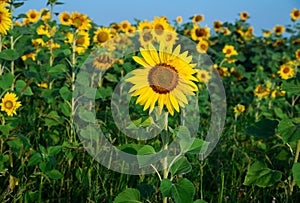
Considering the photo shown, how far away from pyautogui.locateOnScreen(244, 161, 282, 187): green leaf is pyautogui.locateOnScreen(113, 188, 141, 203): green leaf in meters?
0.54

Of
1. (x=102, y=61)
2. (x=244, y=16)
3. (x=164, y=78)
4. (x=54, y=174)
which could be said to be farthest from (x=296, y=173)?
(x=244, y=16)

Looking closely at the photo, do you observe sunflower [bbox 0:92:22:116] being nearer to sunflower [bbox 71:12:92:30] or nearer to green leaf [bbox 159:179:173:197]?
sunflower [bbox 71:12:92:30]

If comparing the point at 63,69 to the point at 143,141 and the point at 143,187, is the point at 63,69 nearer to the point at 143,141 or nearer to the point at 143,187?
the point at 143,141

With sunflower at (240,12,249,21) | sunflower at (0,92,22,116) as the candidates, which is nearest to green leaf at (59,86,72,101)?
sunflower at (0,92,22,116)

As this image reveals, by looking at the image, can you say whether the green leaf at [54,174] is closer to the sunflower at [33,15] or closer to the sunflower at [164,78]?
the sunflower at [164,78]

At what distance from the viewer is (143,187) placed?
1.57m

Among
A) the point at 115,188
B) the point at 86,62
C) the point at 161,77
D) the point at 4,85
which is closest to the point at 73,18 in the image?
the point at 86,62

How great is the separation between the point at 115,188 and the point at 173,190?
0.77 meters

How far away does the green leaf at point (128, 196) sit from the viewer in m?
1.49

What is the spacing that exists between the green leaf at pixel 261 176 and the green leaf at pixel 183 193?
1.64ft

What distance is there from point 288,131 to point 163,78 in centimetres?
58

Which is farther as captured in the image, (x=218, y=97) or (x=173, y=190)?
(x=218, y=97)

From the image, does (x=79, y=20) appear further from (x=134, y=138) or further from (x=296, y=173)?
(x=296, y=173)

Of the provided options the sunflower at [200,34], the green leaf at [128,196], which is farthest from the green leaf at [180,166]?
the sunflower at [200,34]
